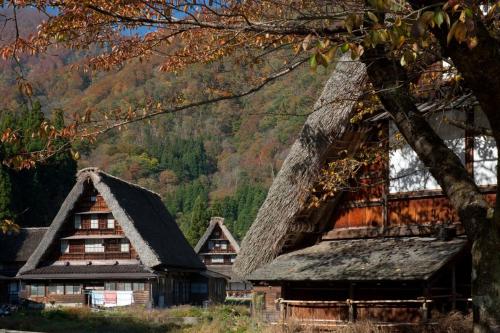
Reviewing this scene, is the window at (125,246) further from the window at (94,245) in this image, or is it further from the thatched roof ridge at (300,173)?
the thatched roof ridge at (300,173)

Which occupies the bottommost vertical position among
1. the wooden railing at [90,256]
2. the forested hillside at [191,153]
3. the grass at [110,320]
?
the grass at [110,320]

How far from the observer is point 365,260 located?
12.8 m

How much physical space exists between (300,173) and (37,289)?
29.6 metres

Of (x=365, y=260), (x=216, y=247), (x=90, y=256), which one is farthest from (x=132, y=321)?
(x=216, y=247)

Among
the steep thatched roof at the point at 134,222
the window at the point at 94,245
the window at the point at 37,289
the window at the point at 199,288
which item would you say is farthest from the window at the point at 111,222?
the window at the point at 199,288

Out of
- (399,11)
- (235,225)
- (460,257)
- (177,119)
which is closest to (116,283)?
(460,257)

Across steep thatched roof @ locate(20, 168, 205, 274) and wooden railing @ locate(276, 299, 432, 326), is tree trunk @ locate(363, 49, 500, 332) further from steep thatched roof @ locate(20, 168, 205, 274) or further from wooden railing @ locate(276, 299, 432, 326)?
steep thatched roof @ locate(20, 168, 205, 274)

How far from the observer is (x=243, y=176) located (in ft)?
426

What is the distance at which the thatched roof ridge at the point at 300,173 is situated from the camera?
13.2 m

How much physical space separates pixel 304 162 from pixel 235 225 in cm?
8242

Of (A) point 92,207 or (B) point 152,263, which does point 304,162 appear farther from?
(A) point 92,207

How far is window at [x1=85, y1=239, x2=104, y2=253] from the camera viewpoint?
1522 inches

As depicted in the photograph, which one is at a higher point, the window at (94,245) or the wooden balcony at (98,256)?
the window at (94,245)

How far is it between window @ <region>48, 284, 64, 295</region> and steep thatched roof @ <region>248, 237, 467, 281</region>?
90.3ft
